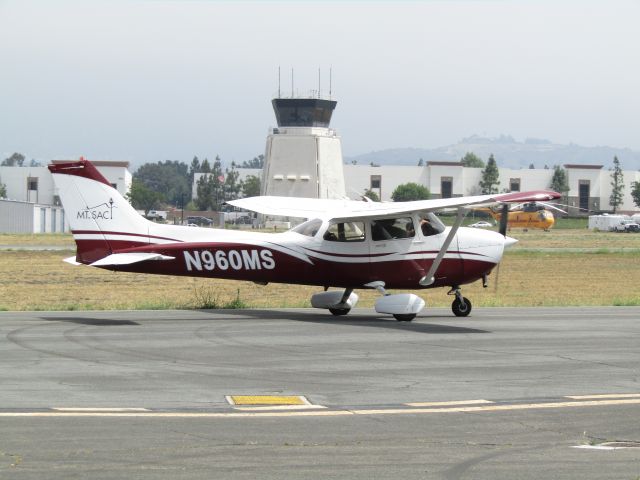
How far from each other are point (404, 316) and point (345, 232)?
219 cm

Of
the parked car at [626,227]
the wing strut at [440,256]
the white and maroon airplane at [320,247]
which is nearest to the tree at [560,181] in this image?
the parked car at [626,227]

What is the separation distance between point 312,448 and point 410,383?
4.12m

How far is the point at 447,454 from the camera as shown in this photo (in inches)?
348

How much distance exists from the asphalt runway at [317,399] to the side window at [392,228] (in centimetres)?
213

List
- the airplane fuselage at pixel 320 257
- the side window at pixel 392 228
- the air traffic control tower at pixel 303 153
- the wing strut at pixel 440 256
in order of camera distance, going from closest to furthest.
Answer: the airplane fuselage at pixel 320 257 < the wing strut at pixel 440 256 < the side window at pixel 392 228 < the air traffic control tower at pixel 303 153

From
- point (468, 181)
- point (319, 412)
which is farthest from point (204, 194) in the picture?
point (319, 412)

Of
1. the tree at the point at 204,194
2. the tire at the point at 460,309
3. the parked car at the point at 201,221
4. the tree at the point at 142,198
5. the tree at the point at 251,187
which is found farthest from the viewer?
the tree at the point at 204,194

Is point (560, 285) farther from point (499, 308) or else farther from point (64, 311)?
point (64, 311)

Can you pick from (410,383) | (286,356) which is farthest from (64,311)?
(410,383)

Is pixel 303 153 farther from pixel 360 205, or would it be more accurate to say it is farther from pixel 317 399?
pixel 317 399

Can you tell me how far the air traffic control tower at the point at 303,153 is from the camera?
100 metres

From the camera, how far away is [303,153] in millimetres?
100688

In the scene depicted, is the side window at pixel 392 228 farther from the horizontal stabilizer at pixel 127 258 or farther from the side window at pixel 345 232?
the horizontal stabilizer at pixel 127 258

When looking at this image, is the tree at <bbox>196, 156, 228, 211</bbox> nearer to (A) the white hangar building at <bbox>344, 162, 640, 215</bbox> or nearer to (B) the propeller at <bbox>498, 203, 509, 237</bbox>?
(A) the white hangar building at <bbox>344, 162, 640, 215</bbox>
